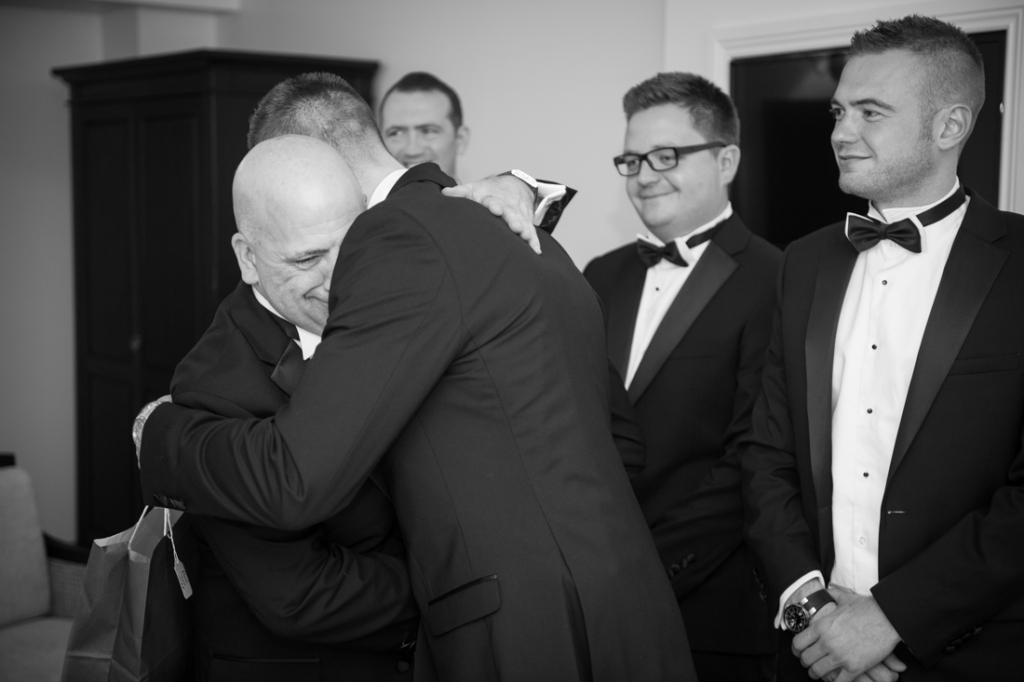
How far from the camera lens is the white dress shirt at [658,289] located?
8.79 feet

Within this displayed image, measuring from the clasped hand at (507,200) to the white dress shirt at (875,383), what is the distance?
0.79 meters

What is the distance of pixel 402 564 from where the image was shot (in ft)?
5.86

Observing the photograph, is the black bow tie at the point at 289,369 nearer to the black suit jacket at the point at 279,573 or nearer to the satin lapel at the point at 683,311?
the black suit jacket at the point at 279,573

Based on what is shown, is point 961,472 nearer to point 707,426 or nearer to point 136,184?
point 707,426

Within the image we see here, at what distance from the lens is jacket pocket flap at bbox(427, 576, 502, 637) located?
151 cm

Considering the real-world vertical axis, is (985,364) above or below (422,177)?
below

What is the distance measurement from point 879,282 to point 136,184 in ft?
13.5

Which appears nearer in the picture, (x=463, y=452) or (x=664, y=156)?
(x=463, y=452)

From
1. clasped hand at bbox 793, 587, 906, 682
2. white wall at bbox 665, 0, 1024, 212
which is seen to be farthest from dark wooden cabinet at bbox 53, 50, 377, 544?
clasped hand at bbox 793, 587, 906, 682

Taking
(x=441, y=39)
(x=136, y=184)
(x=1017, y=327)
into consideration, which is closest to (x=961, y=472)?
(x=1017, y=327)

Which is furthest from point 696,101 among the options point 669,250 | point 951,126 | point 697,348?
point 951,126

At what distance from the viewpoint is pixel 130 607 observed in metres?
1.79

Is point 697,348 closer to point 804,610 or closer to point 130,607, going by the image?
point 804,610

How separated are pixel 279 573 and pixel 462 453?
406 millimetres
